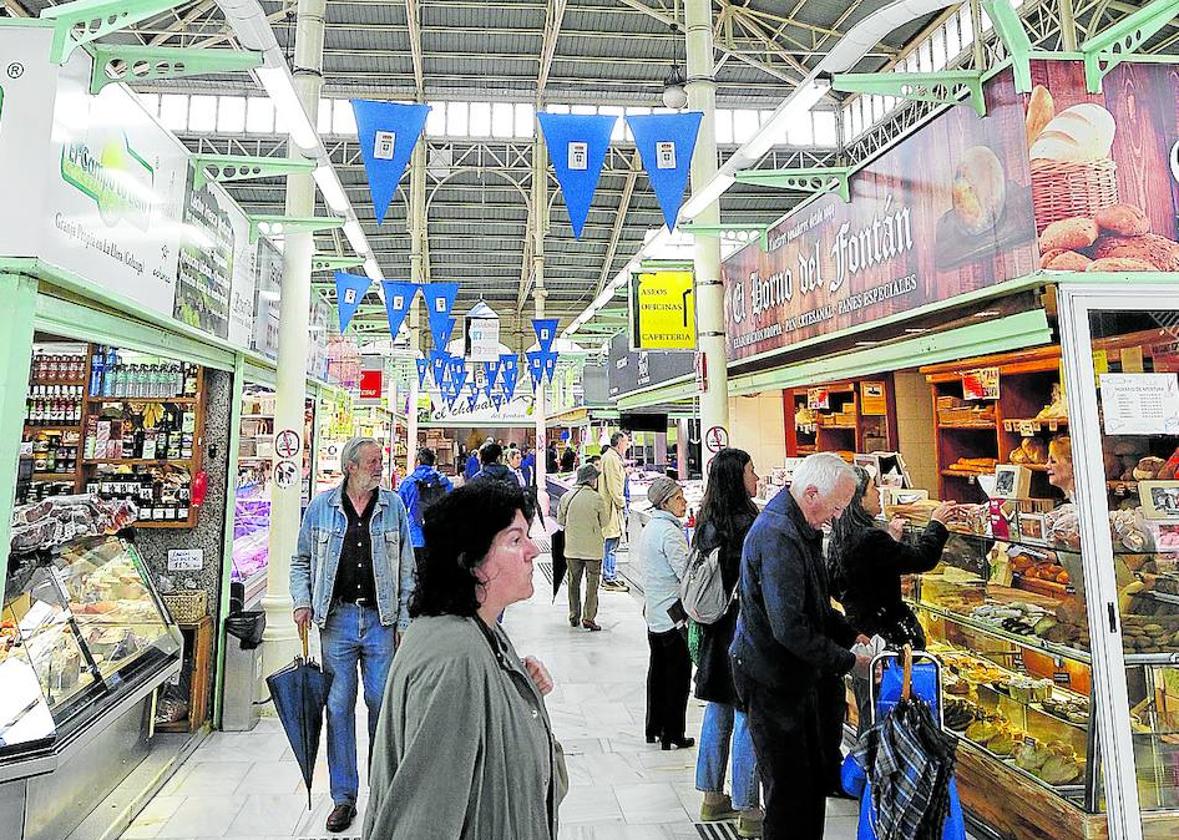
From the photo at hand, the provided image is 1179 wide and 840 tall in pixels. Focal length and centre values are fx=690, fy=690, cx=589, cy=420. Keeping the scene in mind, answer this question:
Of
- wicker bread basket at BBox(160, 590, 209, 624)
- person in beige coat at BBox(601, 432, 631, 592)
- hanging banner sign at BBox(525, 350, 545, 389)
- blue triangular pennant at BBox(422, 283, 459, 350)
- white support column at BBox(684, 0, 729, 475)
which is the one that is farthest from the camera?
hanging banner sign at BBox(525, 350, 545, 389)

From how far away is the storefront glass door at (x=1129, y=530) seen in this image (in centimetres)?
263

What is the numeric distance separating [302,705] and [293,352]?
2.83 m

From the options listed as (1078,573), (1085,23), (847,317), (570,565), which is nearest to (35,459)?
(570,565)

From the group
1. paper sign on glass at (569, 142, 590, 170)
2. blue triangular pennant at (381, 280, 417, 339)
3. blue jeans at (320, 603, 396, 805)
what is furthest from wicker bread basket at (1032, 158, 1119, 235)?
blue triangular pennant at (381, 280, 417, 339)

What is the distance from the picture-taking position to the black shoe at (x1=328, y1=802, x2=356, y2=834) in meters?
3.21

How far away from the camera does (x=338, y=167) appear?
1666cm

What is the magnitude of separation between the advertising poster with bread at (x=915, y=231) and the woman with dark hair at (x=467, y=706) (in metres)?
2.51

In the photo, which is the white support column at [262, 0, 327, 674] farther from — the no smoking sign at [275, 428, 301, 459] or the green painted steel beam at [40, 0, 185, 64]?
the green painted steel beam at [40, 0, 185, 64]

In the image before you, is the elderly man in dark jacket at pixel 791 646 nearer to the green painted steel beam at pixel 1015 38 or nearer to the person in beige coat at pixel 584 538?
the green painted steel beam at pixel 1015 38

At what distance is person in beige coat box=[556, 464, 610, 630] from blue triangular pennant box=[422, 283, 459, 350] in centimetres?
389

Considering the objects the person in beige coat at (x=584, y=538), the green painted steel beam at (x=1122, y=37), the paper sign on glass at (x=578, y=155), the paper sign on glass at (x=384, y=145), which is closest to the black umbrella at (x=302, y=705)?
the paper sign on glass at (x=384, y=145)

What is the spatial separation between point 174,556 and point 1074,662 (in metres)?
5.14

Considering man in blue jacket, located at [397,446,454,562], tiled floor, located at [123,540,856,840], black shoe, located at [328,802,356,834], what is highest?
man in blue jacket, located at [397,446,454,562]

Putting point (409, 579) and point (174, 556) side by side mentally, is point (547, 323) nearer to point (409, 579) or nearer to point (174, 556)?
point (174, 556)
